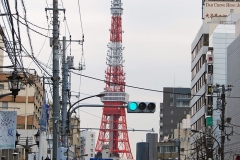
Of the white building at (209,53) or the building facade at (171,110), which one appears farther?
the building facade at (171,110)

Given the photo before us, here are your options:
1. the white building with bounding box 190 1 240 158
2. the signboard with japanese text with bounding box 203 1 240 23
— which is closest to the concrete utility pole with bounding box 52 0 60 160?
the white building with bounding box 190 1 240 158

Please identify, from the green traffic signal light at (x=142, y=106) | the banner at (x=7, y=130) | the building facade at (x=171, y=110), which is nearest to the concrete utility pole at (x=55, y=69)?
the banner at (x=7, y=130)

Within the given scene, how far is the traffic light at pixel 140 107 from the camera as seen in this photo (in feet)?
80.5

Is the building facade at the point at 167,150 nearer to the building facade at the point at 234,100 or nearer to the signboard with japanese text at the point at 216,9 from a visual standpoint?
the signboard with japanese text at the point at 216,9

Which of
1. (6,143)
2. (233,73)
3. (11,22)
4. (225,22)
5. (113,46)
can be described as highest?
(113,46)

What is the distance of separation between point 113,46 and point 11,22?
153 meters

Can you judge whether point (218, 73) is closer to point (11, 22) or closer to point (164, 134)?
point (11, 22)

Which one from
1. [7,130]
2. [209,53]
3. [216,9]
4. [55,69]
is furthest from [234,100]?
[7,130]

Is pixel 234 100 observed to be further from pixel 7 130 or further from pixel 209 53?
pixel 7 130

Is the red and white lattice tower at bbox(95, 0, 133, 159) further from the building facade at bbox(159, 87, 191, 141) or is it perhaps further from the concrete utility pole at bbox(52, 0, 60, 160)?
the concrete utility pole at bbox(52, 0, 60, 160)

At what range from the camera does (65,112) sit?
34.1 metres

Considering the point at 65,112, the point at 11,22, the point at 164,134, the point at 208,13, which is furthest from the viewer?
the point at 164,134

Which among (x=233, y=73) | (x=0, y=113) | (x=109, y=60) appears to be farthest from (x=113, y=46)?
(x=0, y=113)

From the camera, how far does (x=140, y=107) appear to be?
24.7 meters
